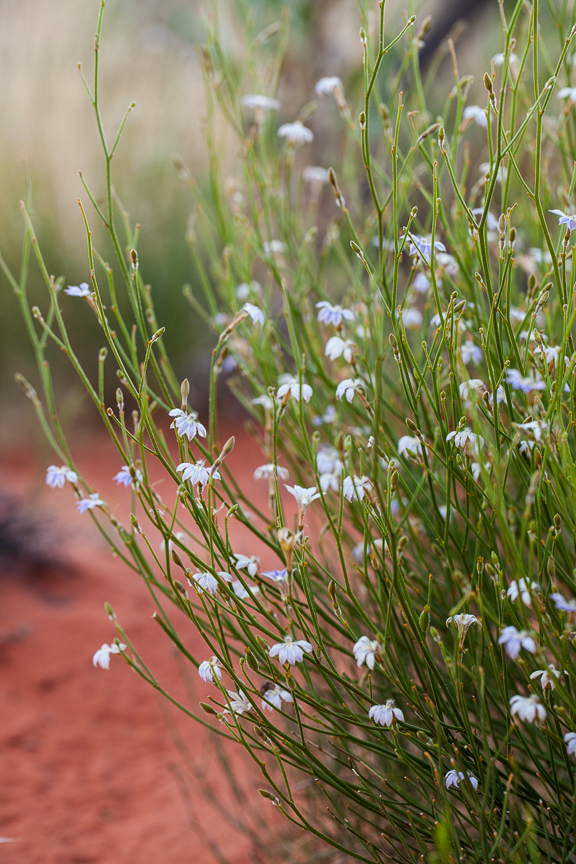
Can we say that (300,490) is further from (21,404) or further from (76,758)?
(21,404)

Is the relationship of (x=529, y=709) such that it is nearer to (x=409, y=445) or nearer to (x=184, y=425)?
(x=409, y=445)

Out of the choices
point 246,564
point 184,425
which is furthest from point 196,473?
point 246,564

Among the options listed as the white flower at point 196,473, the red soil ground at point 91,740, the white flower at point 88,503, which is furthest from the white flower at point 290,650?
the red soil ground at point 91,740

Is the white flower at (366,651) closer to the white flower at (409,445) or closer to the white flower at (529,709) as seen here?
the white flower at (529,709)

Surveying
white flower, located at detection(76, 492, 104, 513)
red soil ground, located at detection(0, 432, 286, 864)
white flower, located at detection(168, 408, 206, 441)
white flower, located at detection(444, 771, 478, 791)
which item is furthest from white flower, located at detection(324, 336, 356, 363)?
red soil ground, located at detection(0, 432, 286, 864)

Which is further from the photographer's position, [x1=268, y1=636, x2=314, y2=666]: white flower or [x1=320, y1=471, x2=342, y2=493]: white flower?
[x1=320, y1=471, x2=342, y2=493]: white flower

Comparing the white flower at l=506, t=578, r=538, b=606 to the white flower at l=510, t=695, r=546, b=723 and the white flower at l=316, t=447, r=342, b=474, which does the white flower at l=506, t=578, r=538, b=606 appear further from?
the white flower at l=316, t=447, r=342, b=474

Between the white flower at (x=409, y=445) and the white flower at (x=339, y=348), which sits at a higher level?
the white flower at (x=339, y=348)
